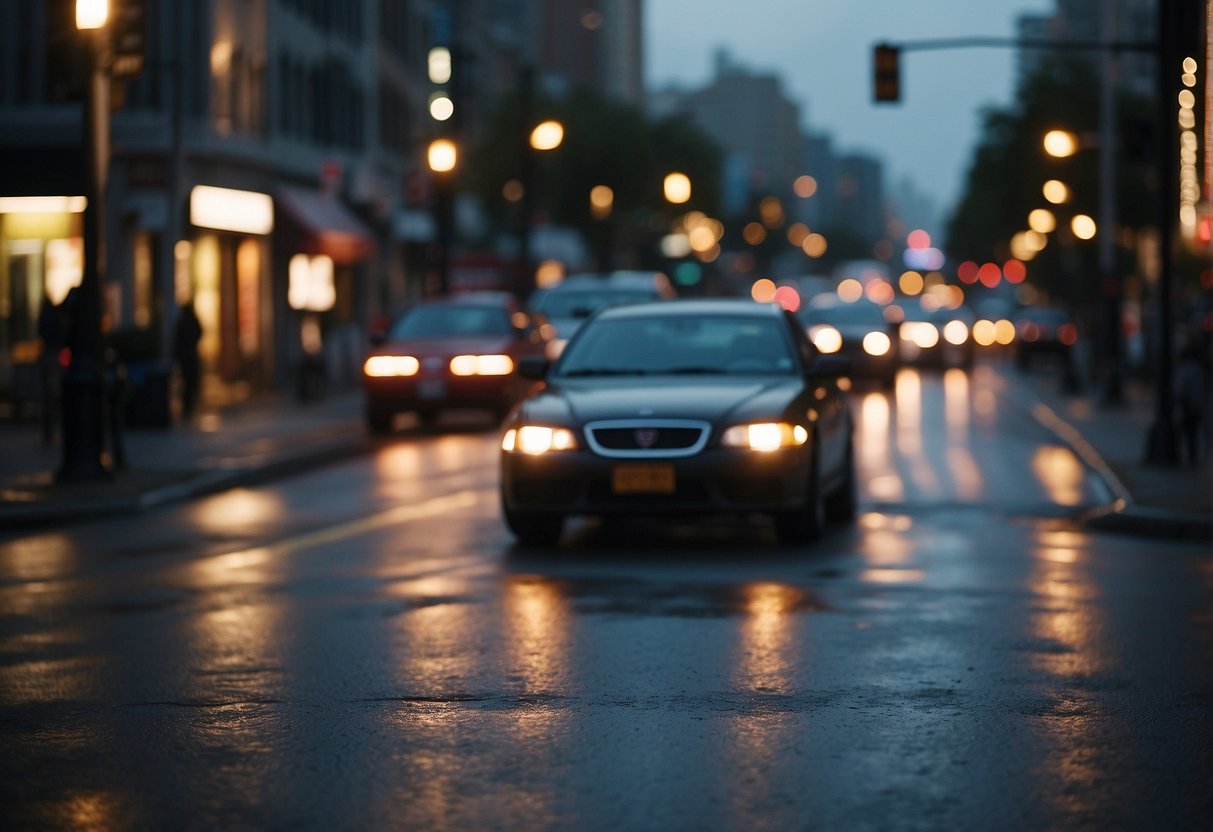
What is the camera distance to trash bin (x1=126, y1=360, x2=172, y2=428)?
92.4ft

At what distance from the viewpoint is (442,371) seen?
27.6 metres

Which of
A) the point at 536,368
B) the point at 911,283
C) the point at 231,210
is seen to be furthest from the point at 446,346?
the point at 911,283

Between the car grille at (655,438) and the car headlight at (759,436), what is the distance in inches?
5.6

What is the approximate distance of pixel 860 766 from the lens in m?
7.02

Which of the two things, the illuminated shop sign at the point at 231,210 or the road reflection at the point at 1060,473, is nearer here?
the road reflection at the point at 1060,473

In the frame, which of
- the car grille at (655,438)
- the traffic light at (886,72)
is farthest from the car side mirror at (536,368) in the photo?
the traffic light at (886,72)

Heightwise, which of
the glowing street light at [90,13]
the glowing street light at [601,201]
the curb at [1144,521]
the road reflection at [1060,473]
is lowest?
the road reflection at [1060,473]

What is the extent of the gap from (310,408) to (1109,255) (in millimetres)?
15830

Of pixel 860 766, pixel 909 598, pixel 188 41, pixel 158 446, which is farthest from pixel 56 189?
pixel 860 766

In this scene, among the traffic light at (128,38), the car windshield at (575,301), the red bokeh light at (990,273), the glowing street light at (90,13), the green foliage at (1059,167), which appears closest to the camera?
the glowing street light at (90,13)

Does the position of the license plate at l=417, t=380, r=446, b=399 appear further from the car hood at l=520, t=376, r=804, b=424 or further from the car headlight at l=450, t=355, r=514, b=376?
the car hood at l=520, t=376, r=804, b=424

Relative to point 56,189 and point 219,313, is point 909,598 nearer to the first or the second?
point 56,189

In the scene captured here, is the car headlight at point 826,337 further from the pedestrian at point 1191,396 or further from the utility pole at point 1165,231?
the utility pole at point 1165,231

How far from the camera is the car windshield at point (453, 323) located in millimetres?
28781
